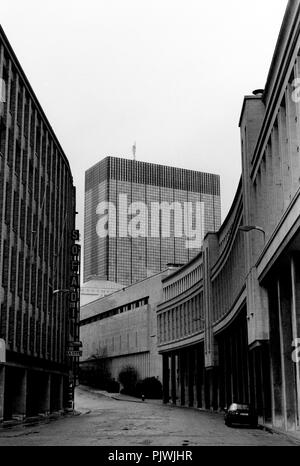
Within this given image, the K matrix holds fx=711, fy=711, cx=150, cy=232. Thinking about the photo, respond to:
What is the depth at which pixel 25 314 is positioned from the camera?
1877 inches

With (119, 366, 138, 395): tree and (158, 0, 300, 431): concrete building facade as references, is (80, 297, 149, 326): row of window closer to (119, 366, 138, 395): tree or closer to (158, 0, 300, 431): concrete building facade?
(119, 366, 138, 395): tree

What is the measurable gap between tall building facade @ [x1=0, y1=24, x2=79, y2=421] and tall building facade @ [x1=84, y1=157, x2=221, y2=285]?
199 ft

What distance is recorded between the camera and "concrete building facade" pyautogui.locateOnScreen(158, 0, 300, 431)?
29.4 m

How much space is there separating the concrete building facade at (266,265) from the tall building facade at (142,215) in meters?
59.9

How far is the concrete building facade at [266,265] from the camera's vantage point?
2942 centimetres

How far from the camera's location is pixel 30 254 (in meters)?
49.4

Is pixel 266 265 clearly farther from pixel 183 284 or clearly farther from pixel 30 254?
pixel 183 284

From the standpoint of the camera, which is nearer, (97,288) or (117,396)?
(117,396)

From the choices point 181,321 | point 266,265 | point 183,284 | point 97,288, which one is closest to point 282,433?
point 266,265

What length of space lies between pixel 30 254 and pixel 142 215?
4125 inches

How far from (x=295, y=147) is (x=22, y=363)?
82.6 feet

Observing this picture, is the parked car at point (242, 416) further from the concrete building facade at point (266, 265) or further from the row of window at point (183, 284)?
the row of window at point (183, 284)
